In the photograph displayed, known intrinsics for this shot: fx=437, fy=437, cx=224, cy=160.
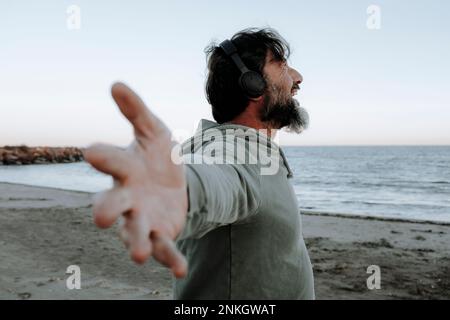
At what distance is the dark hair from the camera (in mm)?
2107

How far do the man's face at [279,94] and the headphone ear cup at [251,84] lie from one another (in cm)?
8

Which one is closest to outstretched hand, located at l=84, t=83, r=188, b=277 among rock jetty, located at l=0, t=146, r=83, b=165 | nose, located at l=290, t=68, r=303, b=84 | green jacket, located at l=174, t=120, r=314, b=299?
green jacket, located at l=174, t=120, r=314, b=299

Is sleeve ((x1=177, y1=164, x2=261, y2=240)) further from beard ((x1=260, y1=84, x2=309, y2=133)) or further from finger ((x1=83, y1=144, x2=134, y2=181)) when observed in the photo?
beard ((x1=260, y1=84, x2=309, y2=133))

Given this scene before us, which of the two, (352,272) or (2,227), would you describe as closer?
(352,272)

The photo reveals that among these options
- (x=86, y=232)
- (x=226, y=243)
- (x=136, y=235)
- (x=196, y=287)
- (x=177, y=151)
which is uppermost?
(x=177, y=151)

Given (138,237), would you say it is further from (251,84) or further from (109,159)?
(251,84)

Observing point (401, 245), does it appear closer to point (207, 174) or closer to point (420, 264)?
point (420, 264)

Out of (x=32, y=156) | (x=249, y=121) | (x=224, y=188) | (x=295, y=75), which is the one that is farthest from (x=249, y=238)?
(x=32, y=156)

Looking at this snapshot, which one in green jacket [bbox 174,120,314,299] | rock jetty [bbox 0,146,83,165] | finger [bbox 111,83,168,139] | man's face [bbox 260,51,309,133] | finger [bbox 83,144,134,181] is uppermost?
man's face [bbox 260,51,309,133]

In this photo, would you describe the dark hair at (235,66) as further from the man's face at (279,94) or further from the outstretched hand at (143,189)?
the outstretched hand at (143,189)

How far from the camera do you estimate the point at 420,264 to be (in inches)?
272

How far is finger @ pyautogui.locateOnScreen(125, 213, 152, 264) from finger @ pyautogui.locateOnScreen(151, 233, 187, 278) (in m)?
0.03
